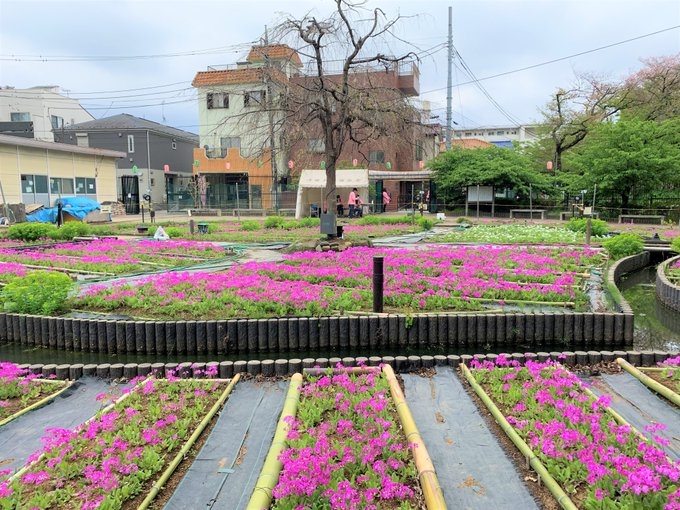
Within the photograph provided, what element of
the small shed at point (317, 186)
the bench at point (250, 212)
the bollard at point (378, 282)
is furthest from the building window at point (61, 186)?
the bollard at point (378, 282)

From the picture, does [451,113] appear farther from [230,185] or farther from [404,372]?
[404,372]

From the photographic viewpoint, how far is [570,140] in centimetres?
3600

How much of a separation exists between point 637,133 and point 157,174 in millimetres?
35975

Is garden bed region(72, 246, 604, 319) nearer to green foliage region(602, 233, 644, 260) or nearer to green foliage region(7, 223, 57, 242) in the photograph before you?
green foliage region(602, 233, 644, 260)

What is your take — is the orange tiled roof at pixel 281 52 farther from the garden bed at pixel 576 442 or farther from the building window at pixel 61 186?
the building window at pixel 61 186

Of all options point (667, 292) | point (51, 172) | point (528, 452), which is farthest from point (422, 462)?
point (51, 172)

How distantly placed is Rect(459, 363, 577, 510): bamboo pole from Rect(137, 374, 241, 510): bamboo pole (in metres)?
2.37

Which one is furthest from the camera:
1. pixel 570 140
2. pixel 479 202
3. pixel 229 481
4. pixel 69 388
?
pixel 570 140

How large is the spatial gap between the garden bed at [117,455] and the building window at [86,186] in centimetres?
3271

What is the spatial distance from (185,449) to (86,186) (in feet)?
114

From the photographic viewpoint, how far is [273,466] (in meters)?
3.38

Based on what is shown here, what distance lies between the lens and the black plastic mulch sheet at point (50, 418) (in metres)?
3.84

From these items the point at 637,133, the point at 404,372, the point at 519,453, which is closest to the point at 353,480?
the point at 519,453

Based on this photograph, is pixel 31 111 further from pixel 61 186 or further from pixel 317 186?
pixel 317 186
